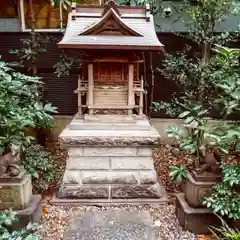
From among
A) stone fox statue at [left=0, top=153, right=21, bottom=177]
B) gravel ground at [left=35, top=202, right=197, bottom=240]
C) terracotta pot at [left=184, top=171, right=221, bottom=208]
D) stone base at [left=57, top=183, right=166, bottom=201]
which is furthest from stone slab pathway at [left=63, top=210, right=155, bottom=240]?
stone fox statue at [left=0, top=153, right=21, bottom=177]

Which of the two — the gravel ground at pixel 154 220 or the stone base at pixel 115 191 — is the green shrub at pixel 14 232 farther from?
the stone base at pixel 115 191

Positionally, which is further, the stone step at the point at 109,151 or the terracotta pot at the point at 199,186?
the stone step at the point at 109,151

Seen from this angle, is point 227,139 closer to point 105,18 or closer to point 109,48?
point 109,48

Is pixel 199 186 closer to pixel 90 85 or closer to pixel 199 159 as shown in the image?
pixel 199 159

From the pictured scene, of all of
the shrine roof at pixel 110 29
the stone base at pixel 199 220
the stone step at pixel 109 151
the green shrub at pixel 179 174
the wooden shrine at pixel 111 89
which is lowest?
the stone base at pixel 199 220

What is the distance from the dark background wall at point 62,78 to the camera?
239 inches

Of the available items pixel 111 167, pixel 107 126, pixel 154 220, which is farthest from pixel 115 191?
pixel 107 126

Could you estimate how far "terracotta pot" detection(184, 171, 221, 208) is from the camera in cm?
331

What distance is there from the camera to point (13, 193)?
3297 millimetres

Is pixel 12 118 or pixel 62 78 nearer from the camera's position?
pixel 12 118

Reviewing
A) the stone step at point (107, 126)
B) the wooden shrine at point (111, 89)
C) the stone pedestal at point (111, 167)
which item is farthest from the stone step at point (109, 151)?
the wooden shrine at point (111, 89)

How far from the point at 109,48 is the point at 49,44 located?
2.60 meters

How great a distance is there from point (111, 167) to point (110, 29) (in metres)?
1.87

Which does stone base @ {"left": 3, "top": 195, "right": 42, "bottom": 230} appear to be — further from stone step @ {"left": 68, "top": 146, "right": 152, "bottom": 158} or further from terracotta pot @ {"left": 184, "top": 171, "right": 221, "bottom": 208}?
terracotta pot @ {"left": 184, "top": 171, "right": 221, "bottom": 208}
